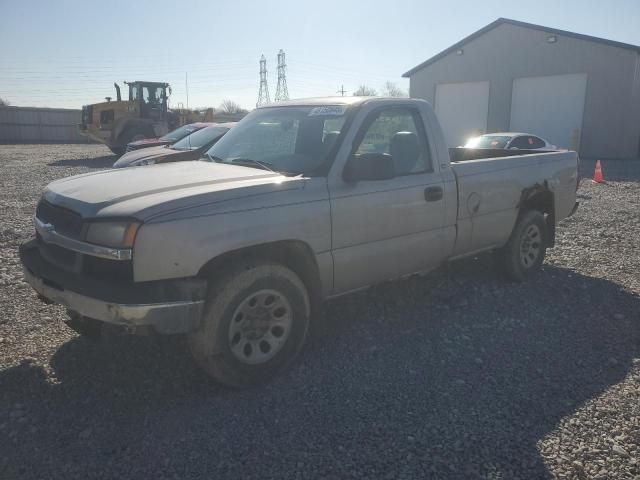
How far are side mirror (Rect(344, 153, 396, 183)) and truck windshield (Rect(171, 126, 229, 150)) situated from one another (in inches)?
319

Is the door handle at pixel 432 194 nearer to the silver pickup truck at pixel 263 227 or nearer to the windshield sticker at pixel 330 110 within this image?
the silver pickup truck at pixel 263 227

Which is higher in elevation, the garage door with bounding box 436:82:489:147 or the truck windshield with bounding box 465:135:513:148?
the garage door with bounding box 436:82:489:147

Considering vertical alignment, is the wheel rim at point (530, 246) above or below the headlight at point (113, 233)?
below

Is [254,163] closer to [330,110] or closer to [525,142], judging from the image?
[330,110]

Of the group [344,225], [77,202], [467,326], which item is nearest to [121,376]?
[77,202]

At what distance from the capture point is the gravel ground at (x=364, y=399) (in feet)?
9.16

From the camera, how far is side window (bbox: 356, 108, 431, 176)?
436 cm

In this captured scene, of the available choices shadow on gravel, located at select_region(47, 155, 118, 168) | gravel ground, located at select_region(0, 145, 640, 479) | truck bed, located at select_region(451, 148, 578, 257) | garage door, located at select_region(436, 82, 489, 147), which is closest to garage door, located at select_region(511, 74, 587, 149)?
garage door, located at select_region(436, 82, 489, 147)

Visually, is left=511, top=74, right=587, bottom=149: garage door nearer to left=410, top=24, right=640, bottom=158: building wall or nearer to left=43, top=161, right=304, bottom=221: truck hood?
left=410, top=24, right=640, bottom=158: building wall

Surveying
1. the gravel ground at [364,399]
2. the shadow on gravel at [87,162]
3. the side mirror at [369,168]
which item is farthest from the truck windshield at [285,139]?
the shadow on gravel at [87,162]

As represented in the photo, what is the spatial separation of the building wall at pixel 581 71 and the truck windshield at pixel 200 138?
17.2 m

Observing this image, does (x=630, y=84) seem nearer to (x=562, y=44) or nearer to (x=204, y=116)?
(x=562, y=44)

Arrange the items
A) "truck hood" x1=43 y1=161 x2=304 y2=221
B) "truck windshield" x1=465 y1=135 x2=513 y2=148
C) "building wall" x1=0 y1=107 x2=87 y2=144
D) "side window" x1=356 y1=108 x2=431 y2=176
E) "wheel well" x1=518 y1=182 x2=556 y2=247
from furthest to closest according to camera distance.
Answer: "building wall" x1=0 y1=107 x2=87 y2=144 < "truck windshield" x1=465 y1=135 x2=513 y2=148 < "wheel well" x1=518 y1=182 x2=556 y2=247 < "side window" x1=356 y1=108 x2=431 y2=176 < "truck hood" x1=43 y1=161 x2=304 y2=221

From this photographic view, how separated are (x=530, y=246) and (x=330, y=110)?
3009 millimetres
